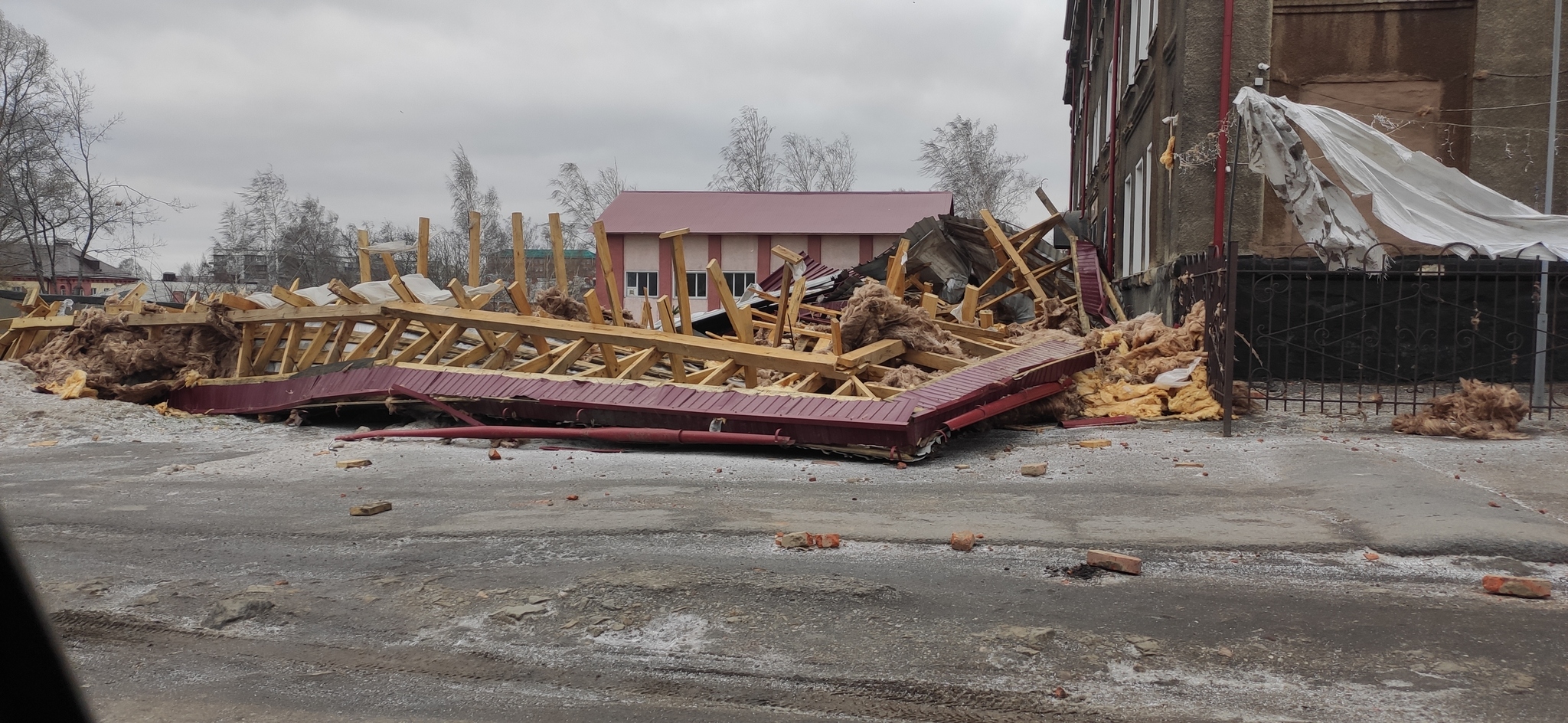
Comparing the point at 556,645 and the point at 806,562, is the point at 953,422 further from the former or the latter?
the point at 556,645

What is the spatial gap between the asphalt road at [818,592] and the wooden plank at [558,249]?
3785 mm

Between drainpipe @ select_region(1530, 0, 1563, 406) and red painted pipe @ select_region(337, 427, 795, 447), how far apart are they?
21.4 ft

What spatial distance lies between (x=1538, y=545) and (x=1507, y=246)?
478 centimetres

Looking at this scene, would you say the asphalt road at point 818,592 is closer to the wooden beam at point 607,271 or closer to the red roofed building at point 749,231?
the wooden beam at point 607,271

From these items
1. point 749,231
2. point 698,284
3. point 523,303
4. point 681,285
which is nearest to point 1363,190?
point 681,285

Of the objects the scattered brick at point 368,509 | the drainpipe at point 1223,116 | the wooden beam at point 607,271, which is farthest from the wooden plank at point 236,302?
the drainpipe at point 1223,116

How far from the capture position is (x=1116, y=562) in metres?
4.29

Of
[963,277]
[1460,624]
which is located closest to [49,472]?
[1460,624]

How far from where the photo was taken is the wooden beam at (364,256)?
1149 cm

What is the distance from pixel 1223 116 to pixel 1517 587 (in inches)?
344

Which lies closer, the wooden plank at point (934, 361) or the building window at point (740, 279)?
the wooden plank at point (934, 361)

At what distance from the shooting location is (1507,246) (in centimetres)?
792

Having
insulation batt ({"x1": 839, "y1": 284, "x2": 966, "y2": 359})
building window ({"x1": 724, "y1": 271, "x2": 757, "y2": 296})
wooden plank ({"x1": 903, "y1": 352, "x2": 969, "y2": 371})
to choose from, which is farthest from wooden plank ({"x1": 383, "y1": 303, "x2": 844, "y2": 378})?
building window ({"x1": 724, "y1": 271, "x2": 757, "y2": 296})

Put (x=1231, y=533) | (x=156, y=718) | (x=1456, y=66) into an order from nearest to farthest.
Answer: (x=156, y=718), (x=1231, y=533), (x=1456, y=66)
